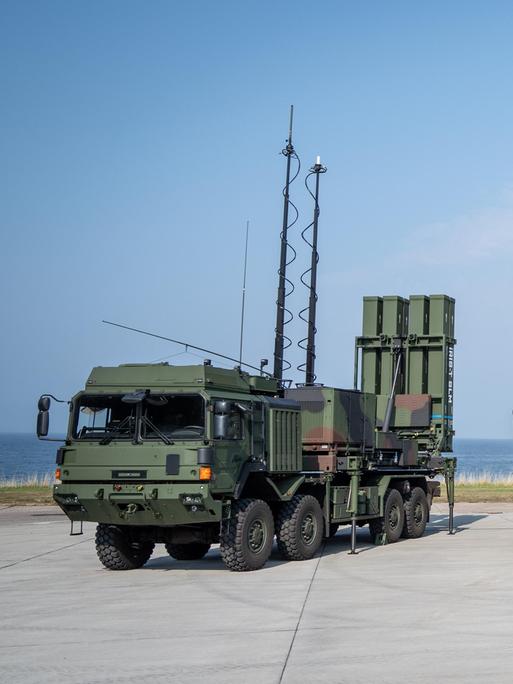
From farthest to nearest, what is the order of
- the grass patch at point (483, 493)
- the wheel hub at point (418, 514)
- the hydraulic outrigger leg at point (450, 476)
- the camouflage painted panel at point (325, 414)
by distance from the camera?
the grass patch at point (483, 493), the hydraulic outrigger leg at point (450, 476), the wheel hub at point (418, 514), the camouflage painted panel at point (325, 414)

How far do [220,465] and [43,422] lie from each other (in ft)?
7.82

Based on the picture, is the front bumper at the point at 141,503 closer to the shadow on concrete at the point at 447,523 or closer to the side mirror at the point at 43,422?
the side mirror at the point at 43,422

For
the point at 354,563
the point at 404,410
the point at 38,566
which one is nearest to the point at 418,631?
the point at 354,563

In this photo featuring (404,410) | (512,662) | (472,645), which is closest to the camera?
(512,662)

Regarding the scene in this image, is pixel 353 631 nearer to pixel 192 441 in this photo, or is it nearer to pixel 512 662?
pixel 512 662

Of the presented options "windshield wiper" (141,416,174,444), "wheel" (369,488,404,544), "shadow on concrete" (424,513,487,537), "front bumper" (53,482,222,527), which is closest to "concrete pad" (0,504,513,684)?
"front bumper" (53,482,222,527)

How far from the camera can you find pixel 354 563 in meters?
16.3

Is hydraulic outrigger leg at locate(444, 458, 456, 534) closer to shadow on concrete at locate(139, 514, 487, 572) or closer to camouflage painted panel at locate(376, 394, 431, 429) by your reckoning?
shadow on concrete at locate(139, 514, 487, 572)

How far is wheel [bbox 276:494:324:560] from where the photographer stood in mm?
16500

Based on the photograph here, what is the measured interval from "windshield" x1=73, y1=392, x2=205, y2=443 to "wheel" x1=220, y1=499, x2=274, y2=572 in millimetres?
1390

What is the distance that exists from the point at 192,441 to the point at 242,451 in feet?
3.58

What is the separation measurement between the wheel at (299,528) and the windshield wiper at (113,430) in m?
3.06

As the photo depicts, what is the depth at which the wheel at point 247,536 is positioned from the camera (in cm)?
1506

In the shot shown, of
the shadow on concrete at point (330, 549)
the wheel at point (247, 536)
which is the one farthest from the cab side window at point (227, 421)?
the shadow on concrete at point (330, 549)
